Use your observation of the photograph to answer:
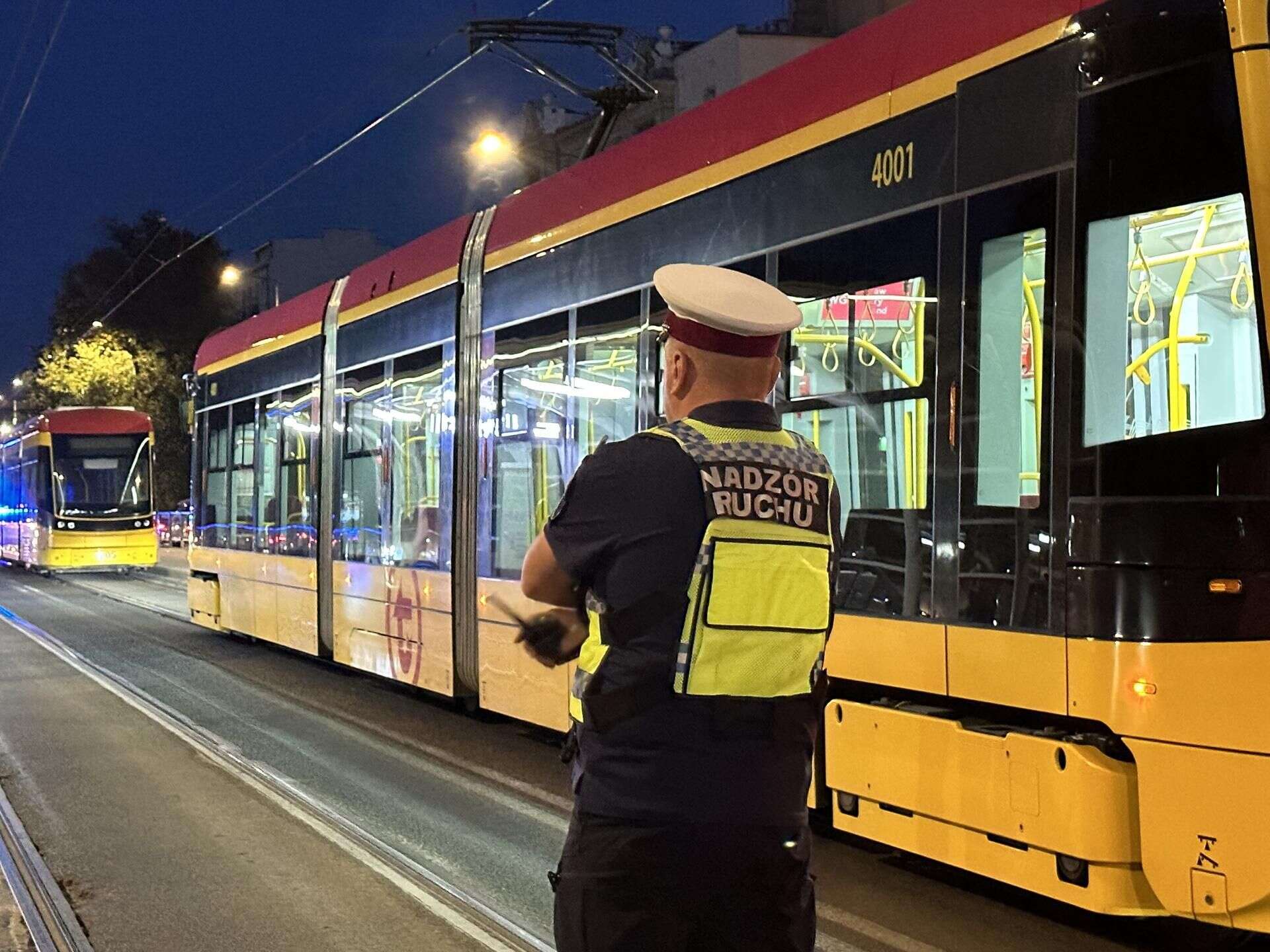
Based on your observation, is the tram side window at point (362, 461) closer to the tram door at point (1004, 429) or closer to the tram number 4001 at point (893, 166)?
the tram number 4001 at point (893, 166)

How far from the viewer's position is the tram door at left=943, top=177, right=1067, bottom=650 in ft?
16.2

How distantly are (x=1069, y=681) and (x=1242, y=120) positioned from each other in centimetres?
181

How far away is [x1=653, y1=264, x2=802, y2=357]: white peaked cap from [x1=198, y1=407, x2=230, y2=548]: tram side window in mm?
13623

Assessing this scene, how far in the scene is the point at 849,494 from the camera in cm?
595

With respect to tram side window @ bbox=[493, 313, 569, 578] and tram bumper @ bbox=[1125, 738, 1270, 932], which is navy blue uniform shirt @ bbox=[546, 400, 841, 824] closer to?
tram bumper @ bbox=[1125, 738, 1270, 932]

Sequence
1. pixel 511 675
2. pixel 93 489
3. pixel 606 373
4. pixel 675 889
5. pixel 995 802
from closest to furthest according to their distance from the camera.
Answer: pixel 675 889 → pixel 995 802 → pixel 606 373 → pixel 511 675 → pixel 93 489

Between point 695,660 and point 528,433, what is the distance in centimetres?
669

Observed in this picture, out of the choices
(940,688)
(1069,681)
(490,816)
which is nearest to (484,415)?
(490,816)

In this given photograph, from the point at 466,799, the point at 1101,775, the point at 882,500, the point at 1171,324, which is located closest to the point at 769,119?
the point at 882,500

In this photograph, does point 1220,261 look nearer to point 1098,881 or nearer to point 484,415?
point 1098,881

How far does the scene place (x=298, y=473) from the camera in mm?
13172

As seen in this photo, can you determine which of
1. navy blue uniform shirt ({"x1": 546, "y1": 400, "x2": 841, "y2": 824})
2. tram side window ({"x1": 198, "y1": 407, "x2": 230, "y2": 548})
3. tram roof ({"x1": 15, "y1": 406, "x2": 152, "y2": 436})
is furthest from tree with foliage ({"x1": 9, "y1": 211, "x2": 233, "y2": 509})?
navy blue uniform shirt ({"x1": 546, "y1": 400, "x2": 841, "y2": 824})

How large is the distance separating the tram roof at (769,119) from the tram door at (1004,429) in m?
0.55

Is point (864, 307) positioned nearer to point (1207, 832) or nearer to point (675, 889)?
point (1207, 832)
